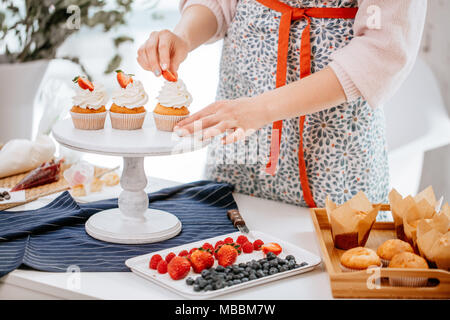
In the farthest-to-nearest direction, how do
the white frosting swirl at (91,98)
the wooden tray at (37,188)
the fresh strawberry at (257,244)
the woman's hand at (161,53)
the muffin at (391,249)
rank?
the wooden tray at (37,188) < the woman's hand at (161,53) < the white frosting swirl at (91,98) < the fresh strawberry at (257,244) < the muffin at (391,249)

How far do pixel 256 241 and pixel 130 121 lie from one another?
0.41 metres

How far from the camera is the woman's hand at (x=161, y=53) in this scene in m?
1.42

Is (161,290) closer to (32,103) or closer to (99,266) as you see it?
(99,266)

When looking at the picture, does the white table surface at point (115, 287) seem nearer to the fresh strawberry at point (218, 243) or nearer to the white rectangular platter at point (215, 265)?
the white rectangular platter at point (215, 265)

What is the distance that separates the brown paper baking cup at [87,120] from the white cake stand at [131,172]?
0.02m

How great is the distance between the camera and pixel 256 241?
4.01 feet

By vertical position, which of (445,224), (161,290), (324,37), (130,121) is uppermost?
(324,37)

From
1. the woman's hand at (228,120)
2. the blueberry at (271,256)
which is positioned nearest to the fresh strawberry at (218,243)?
the blueberry at (271,256)

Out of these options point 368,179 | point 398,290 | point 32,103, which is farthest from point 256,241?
point 32,103

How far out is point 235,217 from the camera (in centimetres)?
138

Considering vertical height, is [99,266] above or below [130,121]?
below

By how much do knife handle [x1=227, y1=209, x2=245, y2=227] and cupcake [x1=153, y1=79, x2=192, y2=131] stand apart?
0.90ft

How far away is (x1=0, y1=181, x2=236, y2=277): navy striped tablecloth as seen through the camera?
1.15m

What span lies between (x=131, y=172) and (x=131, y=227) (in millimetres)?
129
